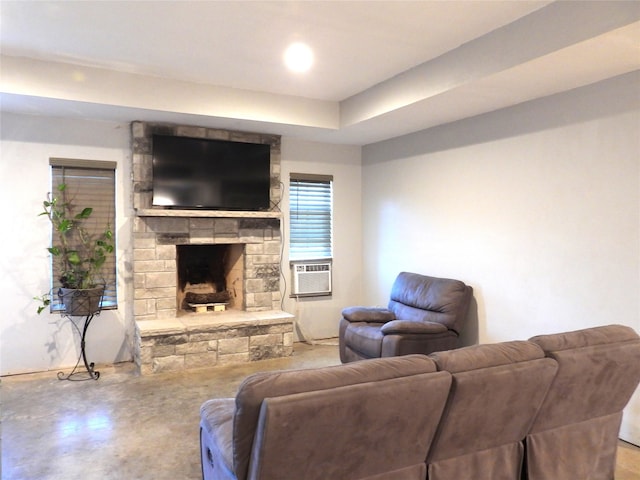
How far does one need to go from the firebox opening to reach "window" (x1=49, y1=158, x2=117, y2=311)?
0.77m

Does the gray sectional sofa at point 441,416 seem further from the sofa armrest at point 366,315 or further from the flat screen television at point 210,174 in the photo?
the flat screen television at point 210,174

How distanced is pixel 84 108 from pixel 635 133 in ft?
14.3

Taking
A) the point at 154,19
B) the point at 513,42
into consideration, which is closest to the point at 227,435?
the point at 154,19

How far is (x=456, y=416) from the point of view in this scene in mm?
1903

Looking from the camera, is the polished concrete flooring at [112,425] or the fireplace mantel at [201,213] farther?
the fireplace mantel at [201,213]

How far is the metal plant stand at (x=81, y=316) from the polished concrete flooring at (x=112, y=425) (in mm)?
132

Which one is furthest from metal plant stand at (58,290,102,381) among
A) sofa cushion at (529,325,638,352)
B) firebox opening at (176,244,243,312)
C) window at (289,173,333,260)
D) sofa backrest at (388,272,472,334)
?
sofa cushion at (529,325,638,352)

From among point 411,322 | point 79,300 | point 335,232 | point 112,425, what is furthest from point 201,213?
point 411,322

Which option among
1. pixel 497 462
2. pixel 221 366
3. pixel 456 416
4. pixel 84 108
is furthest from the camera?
pixel 221 366

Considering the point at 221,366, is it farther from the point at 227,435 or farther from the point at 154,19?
the point at 154,19

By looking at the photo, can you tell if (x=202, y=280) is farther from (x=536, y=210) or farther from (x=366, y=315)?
(x=536, y=210)

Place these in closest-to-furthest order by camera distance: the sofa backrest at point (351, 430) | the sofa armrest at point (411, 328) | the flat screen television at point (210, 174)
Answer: the sofa backrest at point (351, 430) < the sofa armrest at point (411, 328) < the flat screen television at point (210, 174)

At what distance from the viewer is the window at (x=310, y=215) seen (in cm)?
568

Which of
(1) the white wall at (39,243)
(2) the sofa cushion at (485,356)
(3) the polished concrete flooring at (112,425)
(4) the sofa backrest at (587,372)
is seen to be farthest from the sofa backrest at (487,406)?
(1) the white wall at (39,243)
